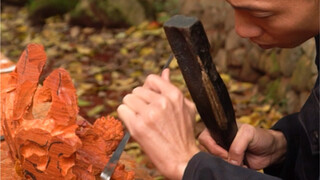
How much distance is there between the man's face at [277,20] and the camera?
1.54 meters

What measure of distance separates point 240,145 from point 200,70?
0.45m

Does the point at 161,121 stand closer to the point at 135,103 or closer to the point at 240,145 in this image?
the point at 135,103

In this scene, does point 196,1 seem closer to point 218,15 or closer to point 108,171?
point 218,15

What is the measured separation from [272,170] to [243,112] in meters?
2.57

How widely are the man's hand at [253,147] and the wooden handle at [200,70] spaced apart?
0.61 feet

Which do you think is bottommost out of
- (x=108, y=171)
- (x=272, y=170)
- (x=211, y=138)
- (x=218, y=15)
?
(x=218, y=15)

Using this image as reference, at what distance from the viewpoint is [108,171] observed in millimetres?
1646

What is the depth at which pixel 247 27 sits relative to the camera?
5.62 ft

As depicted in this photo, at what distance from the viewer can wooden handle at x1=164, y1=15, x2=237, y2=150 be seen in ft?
4.97

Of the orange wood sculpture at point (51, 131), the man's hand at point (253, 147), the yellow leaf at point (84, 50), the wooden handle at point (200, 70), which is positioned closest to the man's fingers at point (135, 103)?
the wooden handle at point (200, 70)

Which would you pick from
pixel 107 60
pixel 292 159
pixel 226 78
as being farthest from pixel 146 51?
pixel 292 159

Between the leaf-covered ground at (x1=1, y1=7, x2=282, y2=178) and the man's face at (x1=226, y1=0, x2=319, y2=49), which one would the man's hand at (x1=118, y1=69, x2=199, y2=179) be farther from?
the leaf-covered ground at (x1=1, y1=7, x2=282, y2=178)

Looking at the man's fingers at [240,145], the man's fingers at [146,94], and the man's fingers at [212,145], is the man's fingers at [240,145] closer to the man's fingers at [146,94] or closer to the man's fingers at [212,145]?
the man's fingers at [212,145]

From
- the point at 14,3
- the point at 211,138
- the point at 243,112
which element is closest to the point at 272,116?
the point at 243,112
